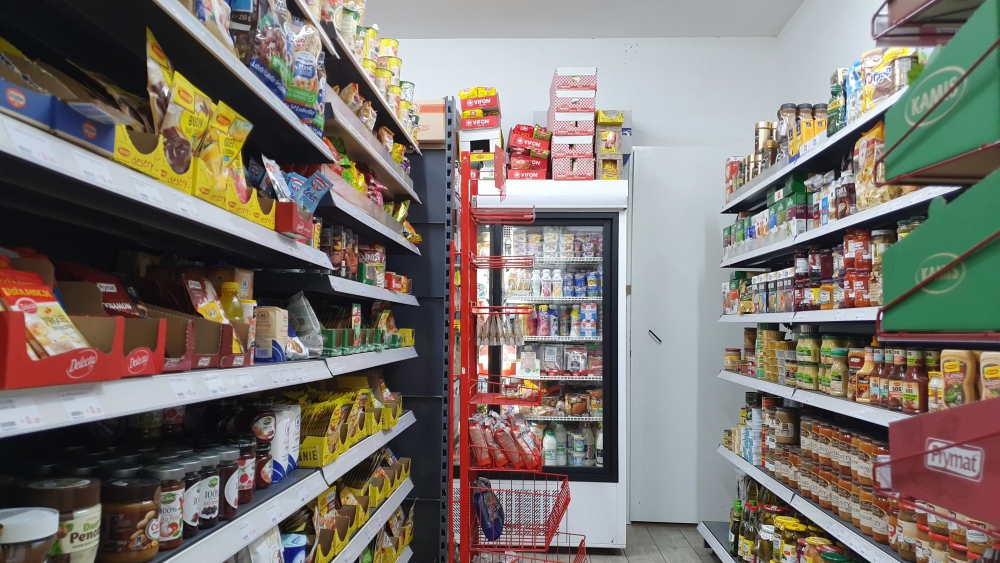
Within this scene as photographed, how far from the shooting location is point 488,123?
16.0ft

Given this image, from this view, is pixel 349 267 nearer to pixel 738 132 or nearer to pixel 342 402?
pixel 342 402

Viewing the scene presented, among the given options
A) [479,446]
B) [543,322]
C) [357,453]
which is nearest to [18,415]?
[357,453]

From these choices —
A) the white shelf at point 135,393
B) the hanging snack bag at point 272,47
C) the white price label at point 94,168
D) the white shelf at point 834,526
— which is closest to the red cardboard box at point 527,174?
the white shelf at point 834,526

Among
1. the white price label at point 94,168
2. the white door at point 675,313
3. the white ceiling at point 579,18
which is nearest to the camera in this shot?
the white price label at point 94,168

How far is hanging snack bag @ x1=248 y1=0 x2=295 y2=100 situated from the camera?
1606mm

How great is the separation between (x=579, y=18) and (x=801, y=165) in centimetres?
276

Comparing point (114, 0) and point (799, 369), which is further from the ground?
point (114, 0)

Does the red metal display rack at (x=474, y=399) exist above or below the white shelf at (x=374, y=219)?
below

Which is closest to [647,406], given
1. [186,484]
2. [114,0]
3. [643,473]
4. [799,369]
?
[643,473]

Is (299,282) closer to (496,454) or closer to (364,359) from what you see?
(364,359)

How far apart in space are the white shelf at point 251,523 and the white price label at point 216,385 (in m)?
0.29

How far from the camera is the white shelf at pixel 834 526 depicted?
2.38 meters

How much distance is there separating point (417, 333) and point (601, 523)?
1.98 metres

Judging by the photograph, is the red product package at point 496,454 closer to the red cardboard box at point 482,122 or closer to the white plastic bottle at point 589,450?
the white plastic bottle at point 589,450
